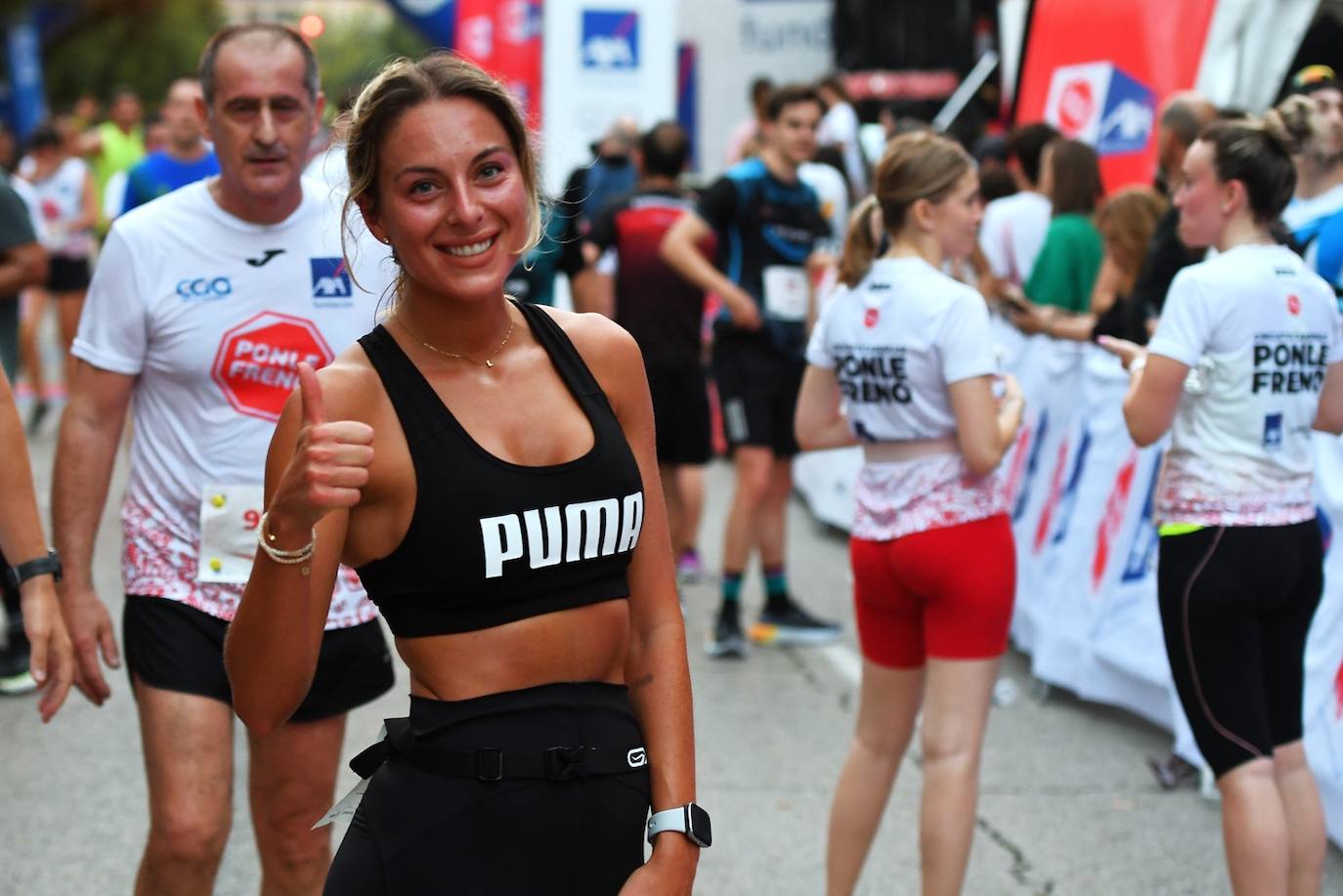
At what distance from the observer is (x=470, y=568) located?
2.28m

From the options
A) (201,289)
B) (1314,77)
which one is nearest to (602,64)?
(1314,77)

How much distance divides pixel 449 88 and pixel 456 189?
0.14m

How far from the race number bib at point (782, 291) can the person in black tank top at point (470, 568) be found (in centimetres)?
487

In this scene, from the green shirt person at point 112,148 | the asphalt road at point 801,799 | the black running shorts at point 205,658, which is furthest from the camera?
the green shirt person at point 112,148

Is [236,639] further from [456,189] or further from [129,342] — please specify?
[129,342]

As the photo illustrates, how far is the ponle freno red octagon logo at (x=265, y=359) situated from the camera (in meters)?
3.48

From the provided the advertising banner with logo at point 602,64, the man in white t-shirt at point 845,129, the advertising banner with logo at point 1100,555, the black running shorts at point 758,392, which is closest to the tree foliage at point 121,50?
the advertising banner with logo at point 602,64

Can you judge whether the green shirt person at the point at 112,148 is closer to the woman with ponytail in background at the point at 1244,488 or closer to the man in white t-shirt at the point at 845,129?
the man in white t-shirt at the point at 845,129

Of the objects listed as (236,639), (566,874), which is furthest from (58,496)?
(566,874)

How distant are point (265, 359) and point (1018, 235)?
5.20 m

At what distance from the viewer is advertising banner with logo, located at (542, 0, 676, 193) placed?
14.0 m

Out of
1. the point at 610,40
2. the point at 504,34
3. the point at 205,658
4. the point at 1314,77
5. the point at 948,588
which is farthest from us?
the point at 504,34

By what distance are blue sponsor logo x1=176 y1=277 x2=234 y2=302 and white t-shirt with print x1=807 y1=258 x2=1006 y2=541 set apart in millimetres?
1566

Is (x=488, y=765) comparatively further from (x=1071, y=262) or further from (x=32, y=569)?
(x=1071, y=262)
